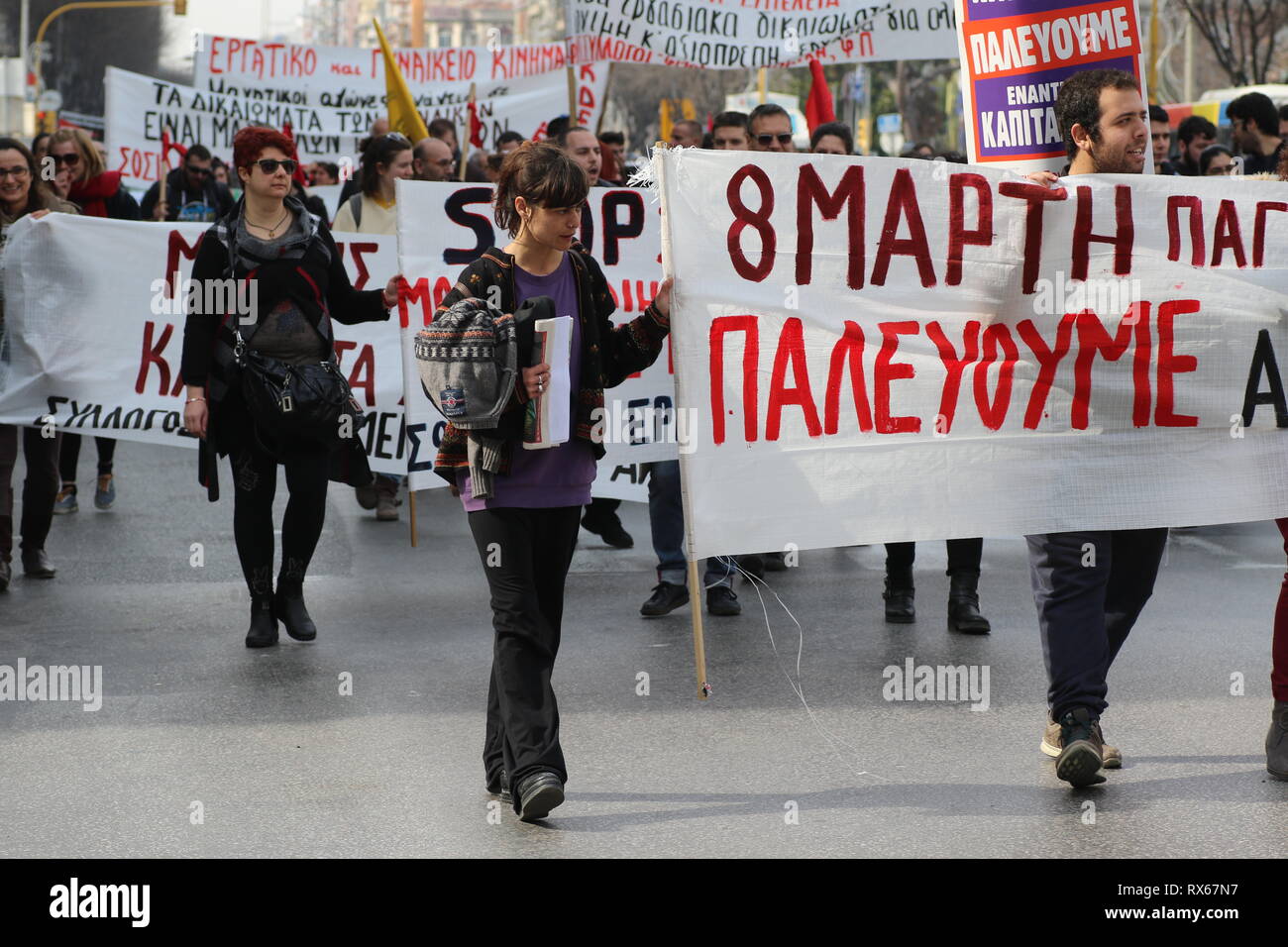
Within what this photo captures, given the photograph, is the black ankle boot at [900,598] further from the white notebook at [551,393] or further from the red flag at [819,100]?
the red flag at [819,100]

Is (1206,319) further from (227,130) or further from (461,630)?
(227,130)

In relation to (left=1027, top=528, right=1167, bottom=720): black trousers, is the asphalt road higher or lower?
lower

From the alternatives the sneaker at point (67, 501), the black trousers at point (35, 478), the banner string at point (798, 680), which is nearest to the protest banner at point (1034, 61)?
the banner string at point (798, 680)

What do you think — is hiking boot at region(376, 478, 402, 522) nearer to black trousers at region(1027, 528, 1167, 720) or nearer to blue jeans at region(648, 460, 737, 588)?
blue jeans at region(648, 460, 737, 588)

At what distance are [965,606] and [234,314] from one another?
10.2 ft

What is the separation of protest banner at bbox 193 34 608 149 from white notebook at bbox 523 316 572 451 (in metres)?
11.2

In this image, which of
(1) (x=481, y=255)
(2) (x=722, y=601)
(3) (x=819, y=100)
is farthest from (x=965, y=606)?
(3) (x=819, y=100)

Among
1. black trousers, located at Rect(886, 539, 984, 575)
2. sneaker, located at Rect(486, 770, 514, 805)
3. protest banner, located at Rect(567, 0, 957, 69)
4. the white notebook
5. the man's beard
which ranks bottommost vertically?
sneaker, located at Rect(486, 770, 514, 805)

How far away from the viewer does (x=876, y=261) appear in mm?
5457

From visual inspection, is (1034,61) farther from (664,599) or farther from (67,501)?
(67,501)

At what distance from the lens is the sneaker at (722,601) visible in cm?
756

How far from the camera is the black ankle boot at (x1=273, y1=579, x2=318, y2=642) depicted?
274 inches

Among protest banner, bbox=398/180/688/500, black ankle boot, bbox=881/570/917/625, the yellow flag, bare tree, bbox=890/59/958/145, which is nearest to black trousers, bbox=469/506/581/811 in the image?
black ankle boot, bbox=881/570/917/625
